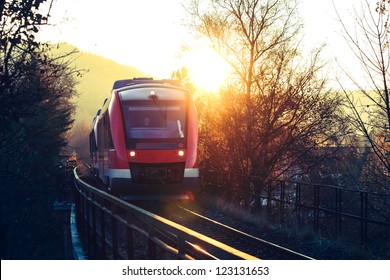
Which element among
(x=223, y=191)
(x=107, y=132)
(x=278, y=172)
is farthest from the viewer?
(x=278, y=172)

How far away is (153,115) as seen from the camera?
15953 millimetres

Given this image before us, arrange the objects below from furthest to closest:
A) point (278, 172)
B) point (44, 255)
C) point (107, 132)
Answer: point (44, 255)
point (278, 172)
point (107, 132)

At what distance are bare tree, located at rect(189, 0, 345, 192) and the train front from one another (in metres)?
6.03

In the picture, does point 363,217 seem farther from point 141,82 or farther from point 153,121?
point 141,82

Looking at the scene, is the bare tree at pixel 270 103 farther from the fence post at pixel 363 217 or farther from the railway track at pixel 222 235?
the fence post at pixel 363 217

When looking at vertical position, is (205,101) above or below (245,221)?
above

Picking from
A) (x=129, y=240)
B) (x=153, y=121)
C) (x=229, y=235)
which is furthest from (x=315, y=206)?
(x=129, y=240)

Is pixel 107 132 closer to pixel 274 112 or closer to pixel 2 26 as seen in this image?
pixel 2 26

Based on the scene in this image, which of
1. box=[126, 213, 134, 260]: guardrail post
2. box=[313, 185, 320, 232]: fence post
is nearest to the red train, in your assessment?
box=[313, 185, 320, 232]: fence post

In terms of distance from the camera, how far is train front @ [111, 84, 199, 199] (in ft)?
51.2

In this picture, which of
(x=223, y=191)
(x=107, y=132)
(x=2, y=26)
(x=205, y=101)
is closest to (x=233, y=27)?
(x=205, y=101)

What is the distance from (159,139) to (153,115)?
69cm

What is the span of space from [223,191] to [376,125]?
1087 cm

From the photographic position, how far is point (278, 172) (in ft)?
79.0
